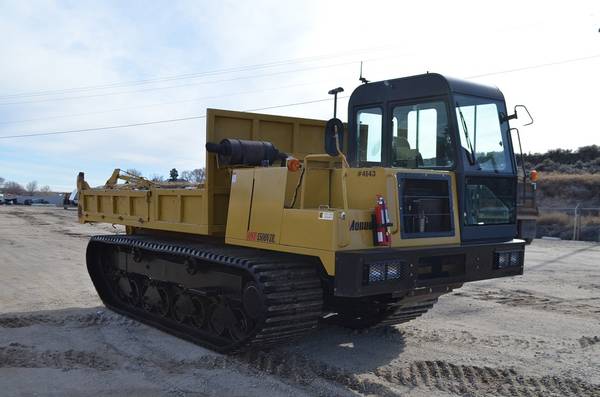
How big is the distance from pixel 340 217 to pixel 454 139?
1.66 metres

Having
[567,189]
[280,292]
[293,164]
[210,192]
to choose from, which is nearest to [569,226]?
[567,189]

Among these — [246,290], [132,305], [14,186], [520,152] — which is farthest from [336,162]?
[14,186]

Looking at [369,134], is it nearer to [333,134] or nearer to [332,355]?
[333,134]

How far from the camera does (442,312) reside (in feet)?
Result: 26.6

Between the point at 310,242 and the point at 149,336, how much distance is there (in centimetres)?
275

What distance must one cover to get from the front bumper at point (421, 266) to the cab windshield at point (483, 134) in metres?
0.83

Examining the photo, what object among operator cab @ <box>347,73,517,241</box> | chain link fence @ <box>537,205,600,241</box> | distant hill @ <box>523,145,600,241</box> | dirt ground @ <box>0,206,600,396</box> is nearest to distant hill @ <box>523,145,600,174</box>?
distant hill @ <box>523,145,600,241</box>

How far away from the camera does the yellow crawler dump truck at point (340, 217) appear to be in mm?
5242

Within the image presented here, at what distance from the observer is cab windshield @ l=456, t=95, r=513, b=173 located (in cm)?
599

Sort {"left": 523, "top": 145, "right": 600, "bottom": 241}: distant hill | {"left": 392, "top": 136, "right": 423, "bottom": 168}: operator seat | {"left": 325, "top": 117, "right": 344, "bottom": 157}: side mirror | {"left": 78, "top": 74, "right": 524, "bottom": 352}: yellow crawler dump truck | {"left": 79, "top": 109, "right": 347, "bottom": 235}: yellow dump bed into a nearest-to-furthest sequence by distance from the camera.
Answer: {"left": 78, "top": 74, "right": 524, "bottom": 352}: yellow crawler dump truck
{"left": 325, "top": 117, "right": 344, "bottom": 157}: side mirror
{"left": 392, "top": 136, "right": 423, "bottom": 168}: operator seat
{"left": 79, "top": 109, "right": 347, "bottom": 235}: yellow dump bed
{"left": 523, "top": 145, "right": 600, "bottom": 241}: distant hill

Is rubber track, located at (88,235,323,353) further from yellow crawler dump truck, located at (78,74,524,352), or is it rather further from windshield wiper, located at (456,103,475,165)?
windshield wiper, located at (456,103,475,165)

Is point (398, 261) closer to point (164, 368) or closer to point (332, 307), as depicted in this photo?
point (332, 307)

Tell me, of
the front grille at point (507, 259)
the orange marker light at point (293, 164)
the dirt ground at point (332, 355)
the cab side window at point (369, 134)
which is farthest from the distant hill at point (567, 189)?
the orange marker light at point (293, 164)

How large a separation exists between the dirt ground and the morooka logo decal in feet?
4.41
